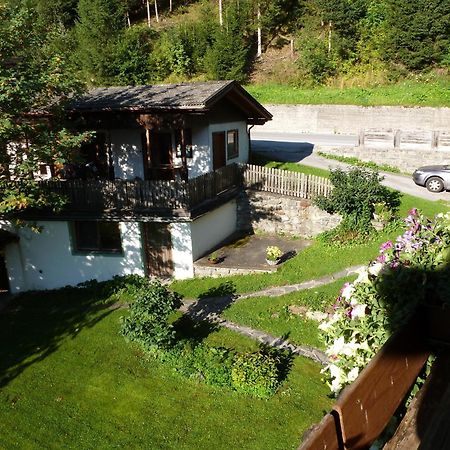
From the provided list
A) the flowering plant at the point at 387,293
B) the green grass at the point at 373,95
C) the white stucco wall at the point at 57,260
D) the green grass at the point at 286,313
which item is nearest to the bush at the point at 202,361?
the green grass at the point at 286,313

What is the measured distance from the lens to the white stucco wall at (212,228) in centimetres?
1750

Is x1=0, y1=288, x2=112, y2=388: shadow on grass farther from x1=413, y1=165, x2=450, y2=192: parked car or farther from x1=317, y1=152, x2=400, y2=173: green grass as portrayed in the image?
x1=317, y1=152, x2=400, y2=173: green grass

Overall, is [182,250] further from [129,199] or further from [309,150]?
[309,150]

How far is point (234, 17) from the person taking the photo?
46.0 m

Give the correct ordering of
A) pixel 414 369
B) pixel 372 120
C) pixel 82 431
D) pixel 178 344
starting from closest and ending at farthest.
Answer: pixel 414 369, pixel 82 431, pixel 178 344, pixel 372 120

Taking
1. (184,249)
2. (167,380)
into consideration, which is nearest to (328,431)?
(167,380)

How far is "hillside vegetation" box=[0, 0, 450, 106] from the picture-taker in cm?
3703

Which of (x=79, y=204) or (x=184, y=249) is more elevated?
(x=79, y=204)

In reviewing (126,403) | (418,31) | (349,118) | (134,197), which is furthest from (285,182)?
(418,31)

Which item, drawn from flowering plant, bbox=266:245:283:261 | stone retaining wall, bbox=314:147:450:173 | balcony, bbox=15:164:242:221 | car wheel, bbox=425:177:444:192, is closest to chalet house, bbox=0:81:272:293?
balcony, bbox=15:164:242:221

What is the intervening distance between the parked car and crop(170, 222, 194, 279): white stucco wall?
12657 millimetres

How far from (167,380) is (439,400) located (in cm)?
1043

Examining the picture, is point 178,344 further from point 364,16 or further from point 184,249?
point 364,16

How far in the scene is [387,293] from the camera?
10.6ft
